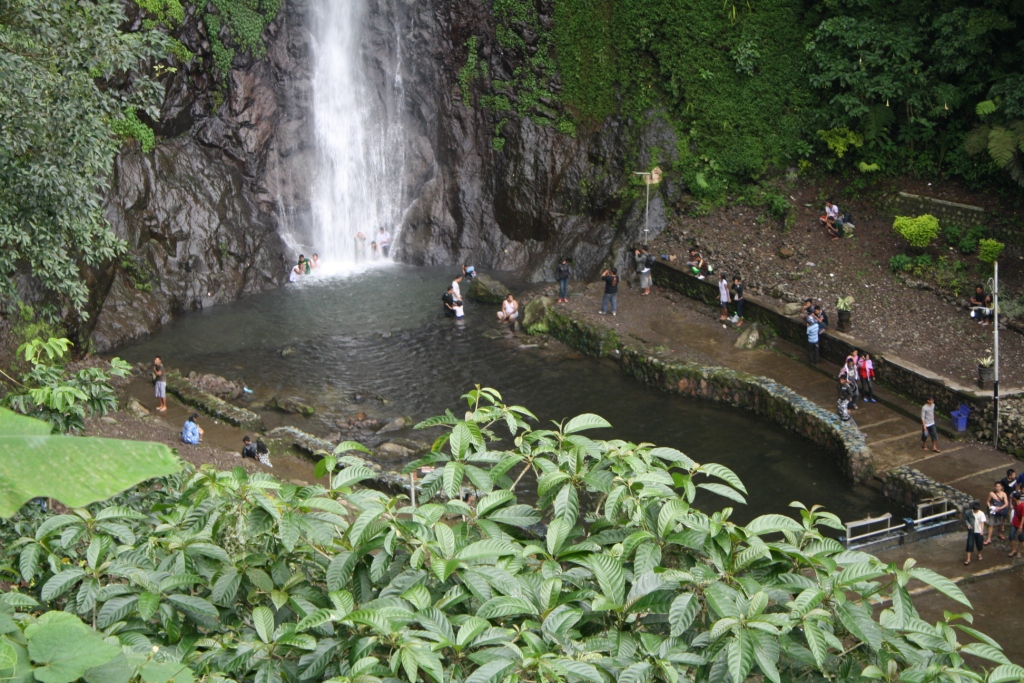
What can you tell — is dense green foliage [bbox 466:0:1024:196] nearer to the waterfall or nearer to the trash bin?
the waterfall

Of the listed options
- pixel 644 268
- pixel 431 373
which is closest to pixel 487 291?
pixel 644 268

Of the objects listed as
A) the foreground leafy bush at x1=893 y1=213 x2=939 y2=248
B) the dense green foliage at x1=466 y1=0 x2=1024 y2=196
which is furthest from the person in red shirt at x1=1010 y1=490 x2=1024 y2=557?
the dense green foliage at x1=466 y1=0 x2=1024 y2=196

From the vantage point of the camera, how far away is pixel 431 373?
68.3 ft

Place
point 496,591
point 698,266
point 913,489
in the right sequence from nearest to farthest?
1. point 496,591
2. point 913,489
3. point 698,266

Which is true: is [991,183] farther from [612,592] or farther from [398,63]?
[612,592]

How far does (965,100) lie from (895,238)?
3723 millimetres

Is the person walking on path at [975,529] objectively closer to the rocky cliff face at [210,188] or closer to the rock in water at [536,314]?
the rock in water at [536,314]

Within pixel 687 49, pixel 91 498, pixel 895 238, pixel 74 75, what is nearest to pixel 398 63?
pixel 687 49

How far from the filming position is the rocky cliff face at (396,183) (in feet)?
84.0

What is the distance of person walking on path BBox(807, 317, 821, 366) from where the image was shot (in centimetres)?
1942

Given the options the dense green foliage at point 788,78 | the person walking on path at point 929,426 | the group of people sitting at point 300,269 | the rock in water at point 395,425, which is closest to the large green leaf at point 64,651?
the person walking on path at point 929,426

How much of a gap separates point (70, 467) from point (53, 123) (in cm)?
1308

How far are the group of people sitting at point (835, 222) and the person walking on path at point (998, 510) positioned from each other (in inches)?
427

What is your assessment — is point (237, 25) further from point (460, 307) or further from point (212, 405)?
point (212, 405)
